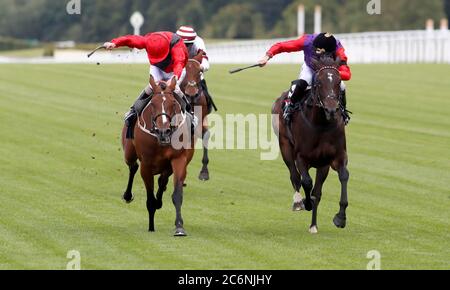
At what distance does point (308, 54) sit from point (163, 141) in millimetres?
2322

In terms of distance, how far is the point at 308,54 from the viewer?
48.1 feet

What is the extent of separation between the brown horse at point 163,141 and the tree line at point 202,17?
90147 millimetres

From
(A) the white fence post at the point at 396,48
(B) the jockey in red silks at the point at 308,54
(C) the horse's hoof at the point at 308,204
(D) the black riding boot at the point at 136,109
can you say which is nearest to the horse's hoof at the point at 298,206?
(C) the horse's hoof at the point at 308,204

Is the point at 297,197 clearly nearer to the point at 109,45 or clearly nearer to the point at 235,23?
the point at 109,45

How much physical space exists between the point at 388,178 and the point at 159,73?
5.47 metres

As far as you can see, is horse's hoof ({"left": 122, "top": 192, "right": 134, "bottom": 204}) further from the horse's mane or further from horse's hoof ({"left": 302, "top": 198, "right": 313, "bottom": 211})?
the horse's mane

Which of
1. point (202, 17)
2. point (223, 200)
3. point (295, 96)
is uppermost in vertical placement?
point (295, 96)

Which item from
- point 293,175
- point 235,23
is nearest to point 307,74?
point 293,175

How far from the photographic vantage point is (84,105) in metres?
31.5

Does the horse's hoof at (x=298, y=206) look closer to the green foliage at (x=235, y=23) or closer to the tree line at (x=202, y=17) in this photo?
the tree line at (x=202, y=17)

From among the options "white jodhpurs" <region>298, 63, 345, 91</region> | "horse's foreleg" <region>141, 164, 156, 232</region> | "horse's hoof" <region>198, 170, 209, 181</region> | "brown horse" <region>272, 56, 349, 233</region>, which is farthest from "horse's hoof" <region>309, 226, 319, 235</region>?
"horse's hoof" <region>198, 170, 209, 181</region>

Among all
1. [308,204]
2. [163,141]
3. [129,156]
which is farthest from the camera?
[129,156]

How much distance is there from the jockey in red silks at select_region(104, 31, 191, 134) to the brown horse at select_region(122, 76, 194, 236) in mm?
342

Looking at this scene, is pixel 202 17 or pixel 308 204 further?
pixel 202 17
